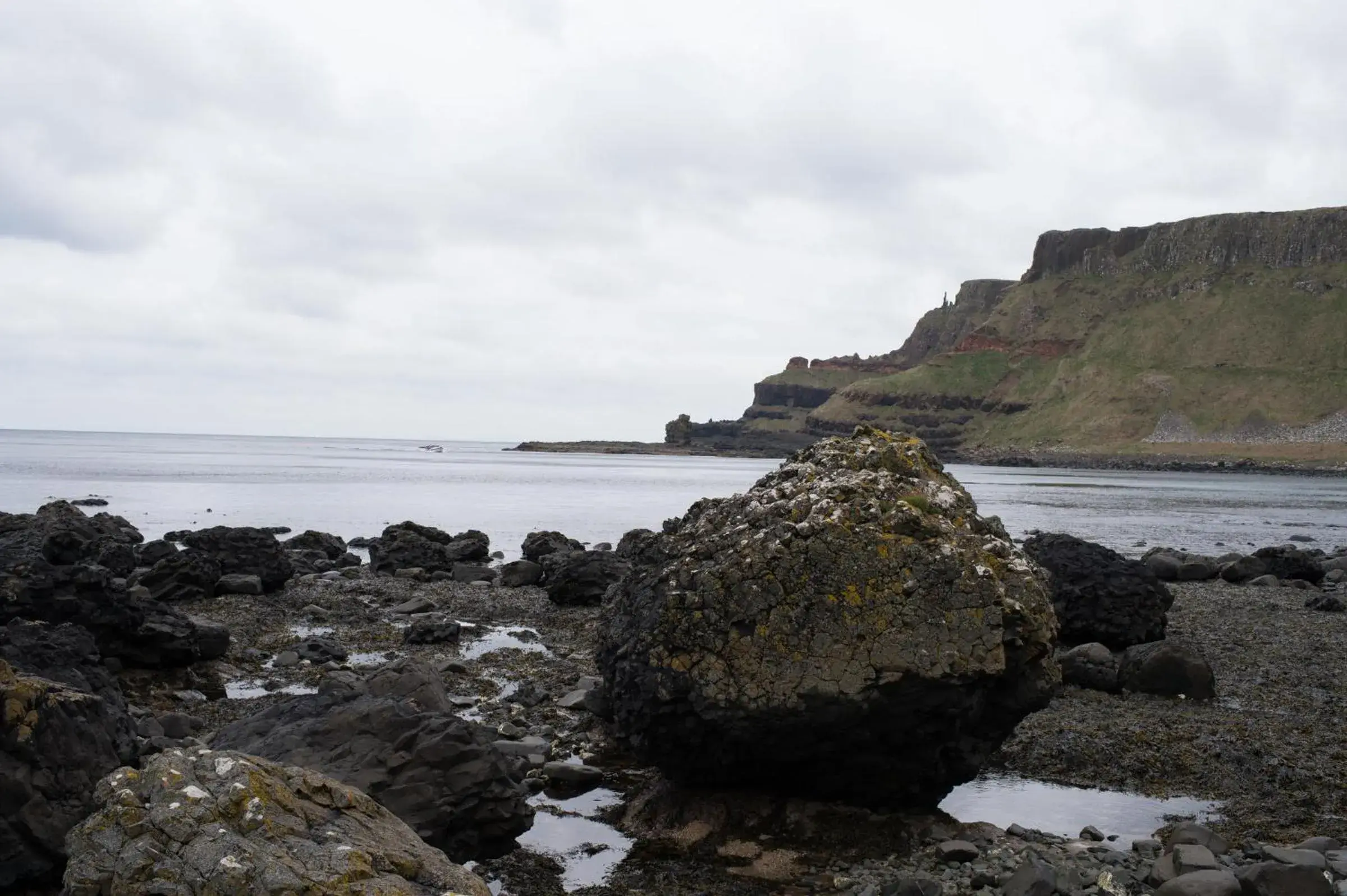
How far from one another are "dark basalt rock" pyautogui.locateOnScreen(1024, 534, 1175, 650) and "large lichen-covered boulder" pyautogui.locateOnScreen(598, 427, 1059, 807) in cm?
859

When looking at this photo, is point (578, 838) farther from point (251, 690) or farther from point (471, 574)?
point (471, 574)

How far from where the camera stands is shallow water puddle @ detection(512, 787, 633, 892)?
26.8ft

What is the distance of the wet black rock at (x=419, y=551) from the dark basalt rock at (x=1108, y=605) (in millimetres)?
16343

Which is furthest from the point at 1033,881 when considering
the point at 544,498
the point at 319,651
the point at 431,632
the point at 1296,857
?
the point at 544,498

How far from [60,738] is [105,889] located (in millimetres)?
2753

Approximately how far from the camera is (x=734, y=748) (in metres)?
9.00

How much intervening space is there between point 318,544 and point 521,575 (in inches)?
383

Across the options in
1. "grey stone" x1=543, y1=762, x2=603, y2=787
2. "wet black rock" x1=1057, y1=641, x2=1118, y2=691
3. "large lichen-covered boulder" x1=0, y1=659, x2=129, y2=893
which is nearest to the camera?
"large lichen-covered boulder" x1=0, y1=659, x2=129, y2=893

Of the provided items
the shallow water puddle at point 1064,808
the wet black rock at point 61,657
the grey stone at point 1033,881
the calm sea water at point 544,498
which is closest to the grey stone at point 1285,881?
the grey stone at point 1033,881

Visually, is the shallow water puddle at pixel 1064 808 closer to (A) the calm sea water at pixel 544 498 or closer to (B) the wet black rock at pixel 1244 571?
(B) the wet black rock at pixel 1244 571

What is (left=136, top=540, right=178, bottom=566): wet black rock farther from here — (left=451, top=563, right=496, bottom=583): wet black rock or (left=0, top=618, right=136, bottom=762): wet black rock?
(left=0, top=618, right=136, bottom=762): wet black rock

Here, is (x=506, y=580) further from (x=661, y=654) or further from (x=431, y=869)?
(x=431, y=869)

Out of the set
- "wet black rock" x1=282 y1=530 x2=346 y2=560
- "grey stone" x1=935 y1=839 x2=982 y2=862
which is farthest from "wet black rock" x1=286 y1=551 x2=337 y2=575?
"grey stone" x1=935 y1=839 x2=982 y2=862

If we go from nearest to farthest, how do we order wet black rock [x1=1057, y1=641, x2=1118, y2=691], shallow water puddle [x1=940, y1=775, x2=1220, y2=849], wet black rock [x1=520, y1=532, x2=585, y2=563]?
shallow water puddle [x1=940, y1=775, x2=1220, y2=849] < wet black rock [x1=1057, y1=641, x2=1118, y2=691] < wet black rock [x1=520, y1=532, x2=585, y2=563]
